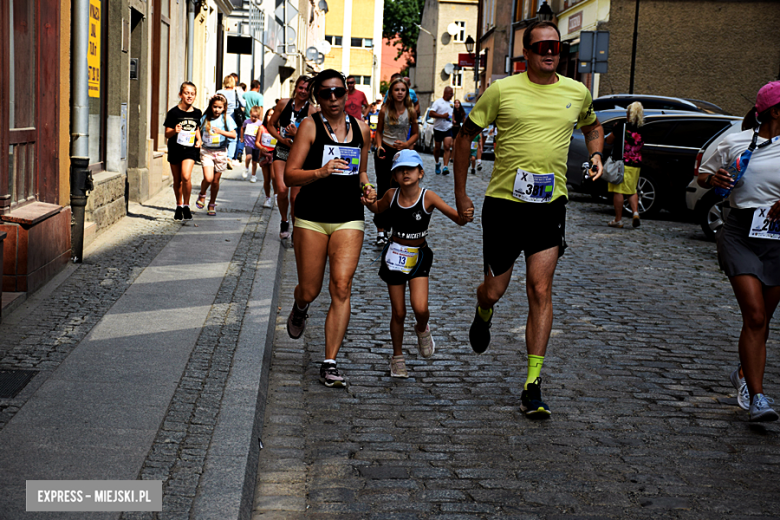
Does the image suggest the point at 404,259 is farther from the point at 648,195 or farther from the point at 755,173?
the point at 648,195

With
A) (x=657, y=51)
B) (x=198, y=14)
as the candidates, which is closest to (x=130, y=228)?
(x=198, y=14)

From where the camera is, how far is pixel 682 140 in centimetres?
1540

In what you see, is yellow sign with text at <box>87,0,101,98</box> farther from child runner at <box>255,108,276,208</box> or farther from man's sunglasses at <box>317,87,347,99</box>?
man's sunglasses at <box>317,87,347,99</box>

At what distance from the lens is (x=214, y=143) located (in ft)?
41.8

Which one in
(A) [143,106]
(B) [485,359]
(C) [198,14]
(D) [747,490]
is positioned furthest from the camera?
(C) [198,14]

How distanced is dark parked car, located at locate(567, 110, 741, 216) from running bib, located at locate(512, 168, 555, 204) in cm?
1037

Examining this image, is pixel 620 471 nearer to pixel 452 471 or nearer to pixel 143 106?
pixel 452 471

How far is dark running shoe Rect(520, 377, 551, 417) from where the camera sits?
5.26 meters

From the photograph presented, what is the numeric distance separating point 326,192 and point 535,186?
3.91ft

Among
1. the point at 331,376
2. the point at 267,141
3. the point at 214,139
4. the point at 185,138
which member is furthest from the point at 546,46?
the point at 214,139

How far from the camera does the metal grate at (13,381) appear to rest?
500 cm

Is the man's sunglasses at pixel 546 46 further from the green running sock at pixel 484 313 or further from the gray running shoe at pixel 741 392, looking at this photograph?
the gray running shoe at pixel 741 392

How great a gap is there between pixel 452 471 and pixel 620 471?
772 millimetres

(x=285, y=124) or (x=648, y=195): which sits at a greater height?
(x=285, y=124)
